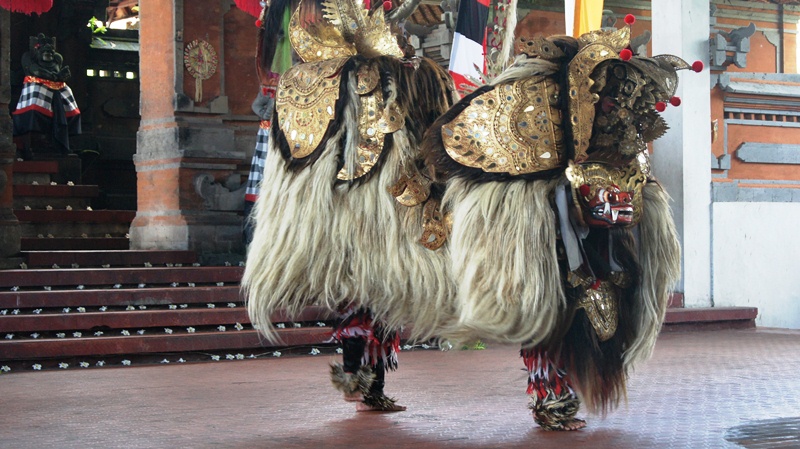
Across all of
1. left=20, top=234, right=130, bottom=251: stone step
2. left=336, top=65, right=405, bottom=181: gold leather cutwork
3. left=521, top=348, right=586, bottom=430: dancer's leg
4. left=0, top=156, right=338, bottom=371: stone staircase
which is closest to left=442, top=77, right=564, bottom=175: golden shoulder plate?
left=336, top=65, right=405, bottom=181: gold leather cutwork

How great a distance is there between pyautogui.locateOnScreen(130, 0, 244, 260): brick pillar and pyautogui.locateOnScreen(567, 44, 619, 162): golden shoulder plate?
21.0 feet

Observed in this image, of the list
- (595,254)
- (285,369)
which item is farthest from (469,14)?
(595,254)

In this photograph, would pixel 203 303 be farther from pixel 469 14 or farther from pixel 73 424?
pixel 73 424

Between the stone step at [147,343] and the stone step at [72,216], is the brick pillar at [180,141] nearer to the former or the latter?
the stone step at [72,216]

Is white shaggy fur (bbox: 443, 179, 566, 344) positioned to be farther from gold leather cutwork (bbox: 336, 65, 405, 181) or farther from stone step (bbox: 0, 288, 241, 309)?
stone step (bbox: 0, 288, 241, 309)

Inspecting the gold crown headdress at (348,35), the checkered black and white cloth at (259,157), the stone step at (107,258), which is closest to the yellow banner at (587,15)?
the gold crown headdress at (348,35)

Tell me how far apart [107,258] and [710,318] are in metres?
5.31

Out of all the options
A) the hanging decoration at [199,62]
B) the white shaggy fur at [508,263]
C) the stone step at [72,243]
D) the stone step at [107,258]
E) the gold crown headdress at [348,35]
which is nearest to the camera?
the white shaggy fur at [508,263]

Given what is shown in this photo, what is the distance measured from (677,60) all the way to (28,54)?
33.7 ft

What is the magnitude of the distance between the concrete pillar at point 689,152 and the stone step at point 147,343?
147 inches

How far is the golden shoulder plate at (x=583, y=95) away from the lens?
4117 millimetres

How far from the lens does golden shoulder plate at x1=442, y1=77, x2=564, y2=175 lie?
4.19m

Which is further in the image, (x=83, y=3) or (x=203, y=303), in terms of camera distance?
(x=83, y=3)

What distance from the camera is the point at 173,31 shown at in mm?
10453
